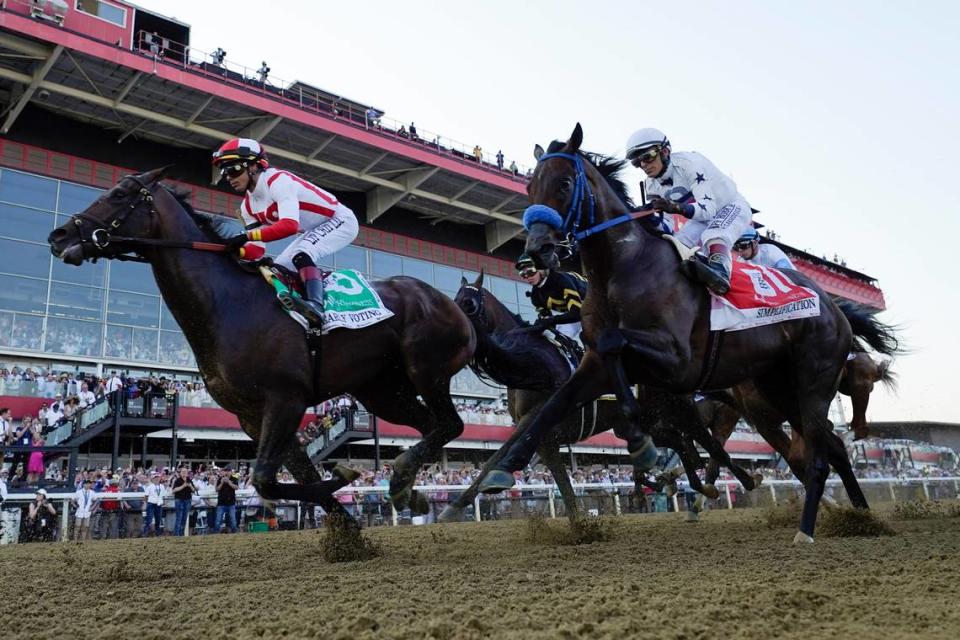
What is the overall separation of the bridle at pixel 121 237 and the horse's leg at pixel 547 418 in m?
2.78

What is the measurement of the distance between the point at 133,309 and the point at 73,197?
4.12 m

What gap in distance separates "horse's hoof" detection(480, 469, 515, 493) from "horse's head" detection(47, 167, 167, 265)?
127 inches

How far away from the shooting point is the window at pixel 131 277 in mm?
25047

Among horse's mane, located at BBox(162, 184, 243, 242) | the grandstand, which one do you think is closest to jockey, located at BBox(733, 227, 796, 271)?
horse's mane, located at BBox(162, 184, 243, 242)

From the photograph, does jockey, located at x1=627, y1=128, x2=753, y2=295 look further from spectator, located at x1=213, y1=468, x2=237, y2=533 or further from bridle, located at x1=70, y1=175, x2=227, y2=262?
spectator, located at x1=213, y1=468, x2=237, y2=533

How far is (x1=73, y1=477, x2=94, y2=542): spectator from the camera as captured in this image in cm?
1134

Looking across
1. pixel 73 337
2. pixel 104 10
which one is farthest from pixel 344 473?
pixel 104 10

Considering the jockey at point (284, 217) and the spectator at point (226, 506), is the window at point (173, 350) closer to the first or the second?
the spectator at point (226, 506)

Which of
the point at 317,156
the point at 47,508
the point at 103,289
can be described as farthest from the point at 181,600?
the point at 317,156

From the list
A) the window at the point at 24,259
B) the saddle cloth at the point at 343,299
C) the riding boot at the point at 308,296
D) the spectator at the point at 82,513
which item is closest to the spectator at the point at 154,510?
the spectator at the point at 82,513

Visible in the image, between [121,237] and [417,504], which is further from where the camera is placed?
[417,504]

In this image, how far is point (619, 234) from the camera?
518 centimetres

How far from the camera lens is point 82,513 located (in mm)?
11508

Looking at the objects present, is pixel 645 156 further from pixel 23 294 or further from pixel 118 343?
pixel 23 294
